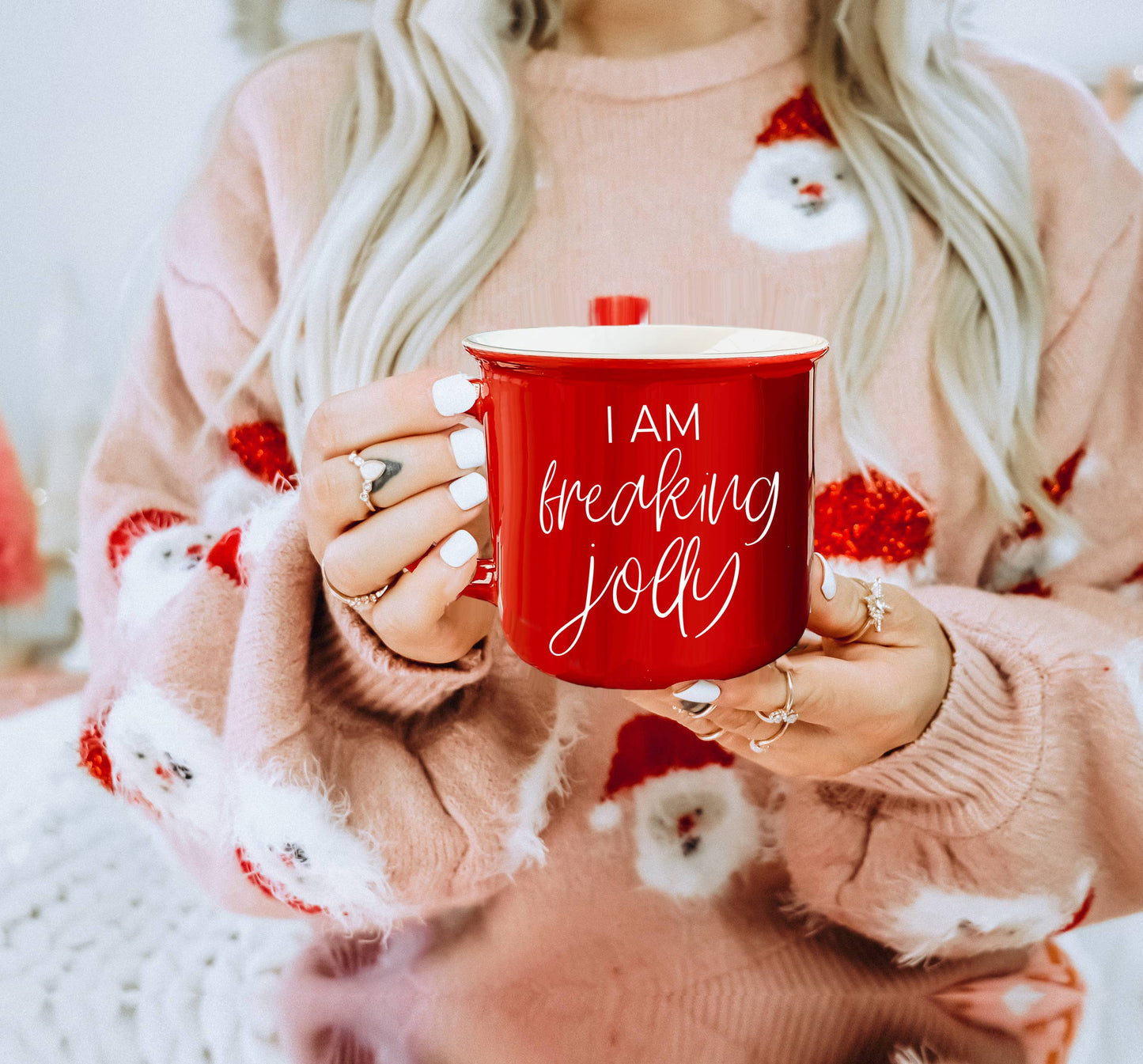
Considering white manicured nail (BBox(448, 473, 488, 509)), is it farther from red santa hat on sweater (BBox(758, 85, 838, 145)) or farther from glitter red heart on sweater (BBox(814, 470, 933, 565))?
red santa hat on sweater (BBox(758, 85, 838, 145))

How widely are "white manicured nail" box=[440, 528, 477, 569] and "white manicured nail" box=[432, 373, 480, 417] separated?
64 millimetres

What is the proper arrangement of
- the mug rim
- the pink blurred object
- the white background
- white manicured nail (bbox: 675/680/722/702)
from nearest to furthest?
the mug rim < white manicured nail (bbox: 675/680/722/702) < the white background < the pink blurred object

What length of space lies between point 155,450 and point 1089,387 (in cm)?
85

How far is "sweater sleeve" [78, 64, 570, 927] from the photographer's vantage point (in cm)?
60

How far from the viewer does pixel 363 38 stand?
2.57 feet

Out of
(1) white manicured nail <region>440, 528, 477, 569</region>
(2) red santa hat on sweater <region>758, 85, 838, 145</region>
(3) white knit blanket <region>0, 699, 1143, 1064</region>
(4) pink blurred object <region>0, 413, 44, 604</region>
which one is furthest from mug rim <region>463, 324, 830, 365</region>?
(4) pink blurred object <region>0, 413, 44, 604</region>

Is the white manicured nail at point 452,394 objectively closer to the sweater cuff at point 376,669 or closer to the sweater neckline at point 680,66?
the sweater cuff at point 376,669

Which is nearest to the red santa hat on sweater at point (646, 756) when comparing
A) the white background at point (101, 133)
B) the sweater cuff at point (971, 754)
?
the sweater cuff at point (971, 754)

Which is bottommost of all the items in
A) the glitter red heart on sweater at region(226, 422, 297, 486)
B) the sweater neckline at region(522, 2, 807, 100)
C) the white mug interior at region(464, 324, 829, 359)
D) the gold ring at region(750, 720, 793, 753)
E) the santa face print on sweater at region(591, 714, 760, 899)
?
the santa face print on sweater at region(591, 714, 760, 899)

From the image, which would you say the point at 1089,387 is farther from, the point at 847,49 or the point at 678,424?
the point at 678,424

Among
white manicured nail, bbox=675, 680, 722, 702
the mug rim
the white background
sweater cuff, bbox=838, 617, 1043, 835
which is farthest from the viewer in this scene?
the white background

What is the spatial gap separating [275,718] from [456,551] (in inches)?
9.5

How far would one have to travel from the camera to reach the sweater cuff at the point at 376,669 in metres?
0.53

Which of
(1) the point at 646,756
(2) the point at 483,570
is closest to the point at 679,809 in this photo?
(1) the point at 646,756
